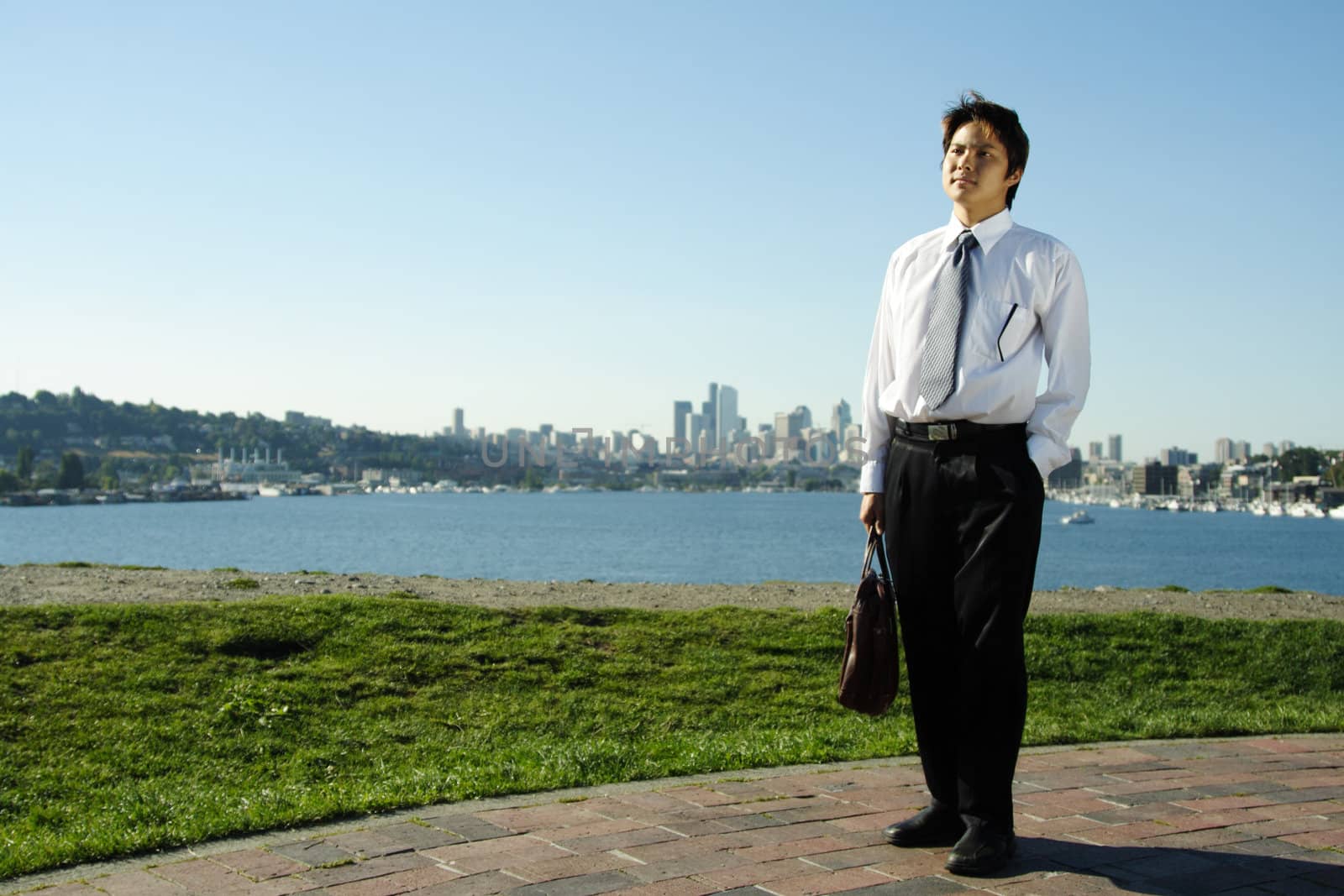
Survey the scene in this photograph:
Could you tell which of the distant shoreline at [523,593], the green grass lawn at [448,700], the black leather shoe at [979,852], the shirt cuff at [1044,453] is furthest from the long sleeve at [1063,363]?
the distant shoreline at [523,593]

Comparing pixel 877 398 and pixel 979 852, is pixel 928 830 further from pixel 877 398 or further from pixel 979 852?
pixel 877 398

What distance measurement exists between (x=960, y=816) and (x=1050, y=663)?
5.30 metres

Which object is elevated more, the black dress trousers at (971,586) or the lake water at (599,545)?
the black dress trousers at (971,586)

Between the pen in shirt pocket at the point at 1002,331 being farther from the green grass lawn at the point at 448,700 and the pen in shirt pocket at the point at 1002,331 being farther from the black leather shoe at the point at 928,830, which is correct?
the green grass lawn at the point at 448,700

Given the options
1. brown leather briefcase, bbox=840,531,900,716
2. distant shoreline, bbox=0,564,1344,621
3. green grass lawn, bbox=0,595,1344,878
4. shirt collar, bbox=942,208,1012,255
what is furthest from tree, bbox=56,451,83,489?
shirt collar, bbox=942,208,1012,255

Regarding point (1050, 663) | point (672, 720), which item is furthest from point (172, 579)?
point (1050, 663)

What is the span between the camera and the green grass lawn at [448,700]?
4750 millimetres

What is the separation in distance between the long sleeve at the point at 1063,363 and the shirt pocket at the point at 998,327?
9 cm

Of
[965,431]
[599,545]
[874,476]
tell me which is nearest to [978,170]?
[965,431]

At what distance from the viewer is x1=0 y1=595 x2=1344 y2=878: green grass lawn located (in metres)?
4.75

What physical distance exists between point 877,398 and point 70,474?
450 ft

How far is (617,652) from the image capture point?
8328 millimetres

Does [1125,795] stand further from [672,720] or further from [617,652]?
[617,652]

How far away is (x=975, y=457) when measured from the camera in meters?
3.67
